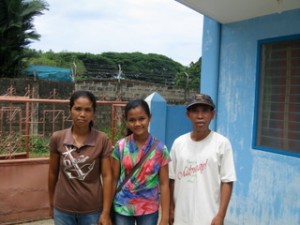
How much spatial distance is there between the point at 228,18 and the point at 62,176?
285 cm

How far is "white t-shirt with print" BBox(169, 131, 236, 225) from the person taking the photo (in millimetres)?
2283

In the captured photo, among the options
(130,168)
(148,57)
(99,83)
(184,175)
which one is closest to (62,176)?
(130,168)

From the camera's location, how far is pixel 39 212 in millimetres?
4785

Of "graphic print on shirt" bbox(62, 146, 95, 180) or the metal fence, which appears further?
the metal fence

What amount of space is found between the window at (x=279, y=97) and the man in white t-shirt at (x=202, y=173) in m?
1.85

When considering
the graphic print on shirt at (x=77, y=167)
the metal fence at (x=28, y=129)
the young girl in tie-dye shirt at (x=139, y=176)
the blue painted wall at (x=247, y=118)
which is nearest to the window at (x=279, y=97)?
the blue painted wall at (x=247, y=118)

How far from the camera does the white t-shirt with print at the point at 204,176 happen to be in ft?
7.49

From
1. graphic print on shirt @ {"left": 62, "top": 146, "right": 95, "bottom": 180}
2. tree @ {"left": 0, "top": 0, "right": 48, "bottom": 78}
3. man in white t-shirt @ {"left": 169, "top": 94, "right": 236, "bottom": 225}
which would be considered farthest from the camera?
tree @ {"left": 0, "top": 0, "right": 48, "bottom": 78}

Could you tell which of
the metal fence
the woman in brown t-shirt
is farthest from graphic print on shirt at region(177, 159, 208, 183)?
the metal fence

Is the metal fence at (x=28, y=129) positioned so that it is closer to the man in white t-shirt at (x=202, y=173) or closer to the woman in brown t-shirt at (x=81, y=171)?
the woman in brown t-shirt at (x=81, y=171)

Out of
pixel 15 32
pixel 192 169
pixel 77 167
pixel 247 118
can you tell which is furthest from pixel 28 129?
pixel 15 32

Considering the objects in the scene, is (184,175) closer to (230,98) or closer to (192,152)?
(192,152)

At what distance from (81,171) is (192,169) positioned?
2.17 feet

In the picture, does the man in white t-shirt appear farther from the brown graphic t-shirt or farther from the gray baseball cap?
the brown graphic t-shirt
